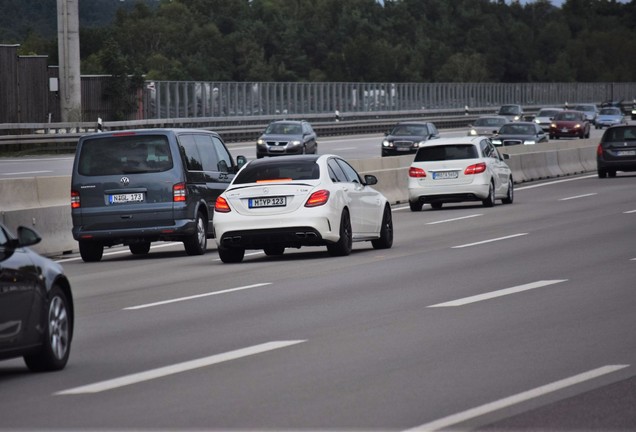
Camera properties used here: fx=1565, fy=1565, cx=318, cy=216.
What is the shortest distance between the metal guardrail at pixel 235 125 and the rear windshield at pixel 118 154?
35.3 m

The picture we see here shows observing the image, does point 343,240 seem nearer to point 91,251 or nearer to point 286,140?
point 91,251

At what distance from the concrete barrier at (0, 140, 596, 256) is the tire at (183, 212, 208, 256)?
233 centimetres

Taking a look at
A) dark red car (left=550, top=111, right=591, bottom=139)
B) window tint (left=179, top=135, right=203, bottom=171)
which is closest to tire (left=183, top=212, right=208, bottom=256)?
window tint (left=179, top=135, right=203, bottom=171)

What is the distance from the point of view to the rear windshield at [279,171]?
20.1 metres

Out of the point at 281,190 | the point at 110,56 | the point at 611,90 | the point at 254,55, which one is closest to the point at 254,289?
the point at 281,190

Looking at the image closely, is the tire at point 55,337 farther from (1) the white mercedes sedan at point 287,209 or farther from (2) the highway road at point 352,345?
(1) the white mercedes sedan at point 287,209

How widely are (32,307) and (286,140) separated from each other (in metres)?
47.1

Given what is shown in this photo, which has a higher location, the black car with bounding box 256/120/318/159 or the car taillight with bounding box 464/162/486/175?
the car taillight with bounding box 464/162/486/175

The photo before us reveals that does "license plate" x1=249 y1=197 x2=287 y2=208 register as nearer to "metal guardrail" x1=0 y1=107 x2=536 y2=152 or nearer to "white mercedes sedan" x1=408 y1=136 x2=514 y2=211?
"white mercedes sedan" x1=408 y1=136 x2=514 y2=211

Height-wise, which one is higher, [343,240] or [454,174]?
[454,174]

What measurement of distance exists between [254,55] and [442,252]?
5981 inches

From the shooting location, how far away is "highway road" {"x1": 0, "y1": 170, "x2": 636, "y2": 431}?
836 centimetres

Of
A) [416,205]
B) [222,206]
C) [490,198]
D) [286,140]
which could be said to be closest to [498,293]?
[222,206]

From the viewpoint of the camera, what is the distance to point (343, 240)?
19.9 meters
